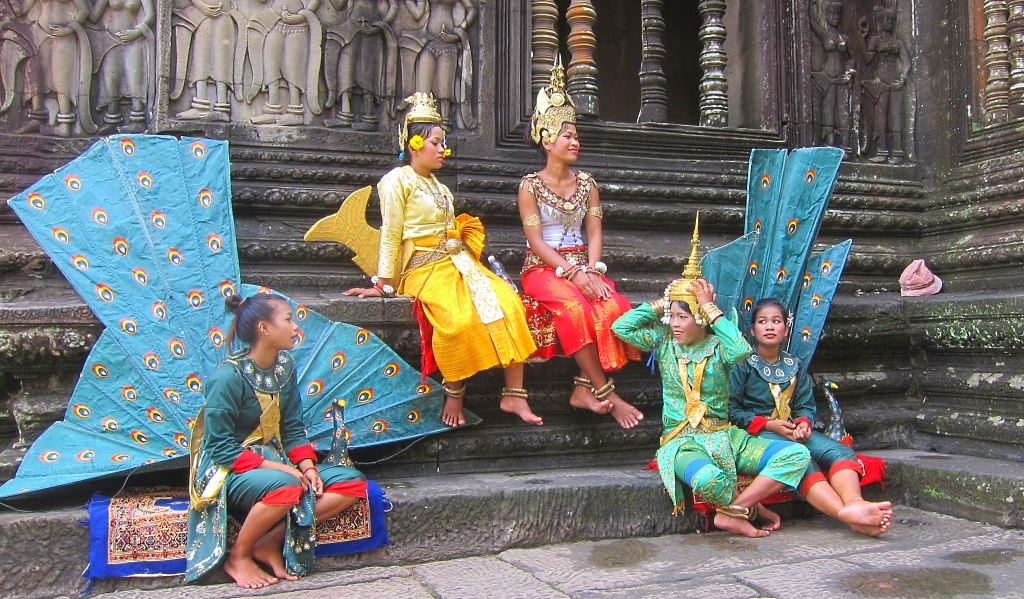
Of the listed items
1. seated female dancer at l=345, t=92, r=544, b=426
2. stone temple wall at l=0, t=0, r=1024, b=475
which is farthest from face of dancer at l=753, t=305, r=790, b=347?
seated female dancer at l=345, t=92, r=544, b=426

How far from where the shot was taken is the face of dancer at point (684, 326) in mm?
3787

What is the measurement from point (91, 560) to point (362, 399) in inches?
45.3

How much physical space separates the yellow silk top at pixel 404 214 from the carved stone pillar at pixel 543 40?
1339 millimetres

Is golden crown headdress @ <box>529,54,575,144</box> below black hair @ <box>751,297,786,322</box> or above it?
above

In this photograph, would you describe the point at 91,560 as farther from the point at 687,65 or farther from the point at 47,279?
the point at 687,65

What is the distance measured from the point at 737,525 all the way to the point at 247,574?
1883 millimetres

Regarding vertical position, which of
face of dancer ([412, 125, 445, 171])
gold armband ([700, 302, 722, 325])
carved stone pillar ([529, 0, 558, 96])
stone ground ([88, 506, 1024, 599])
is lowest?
stone ground ([88, 506, 1024, 599])

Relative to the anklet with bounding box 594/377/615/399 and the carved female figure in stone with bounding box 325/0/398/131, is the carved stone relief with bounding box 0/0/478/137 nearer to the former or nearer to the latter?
the carved female figure in stone with bounding box 325/0/398/131

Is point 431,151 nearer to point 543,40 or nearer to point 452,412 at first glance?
point 452,412

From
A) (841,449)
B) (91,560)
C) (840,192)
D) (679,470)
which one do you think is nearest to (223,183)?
(91,560)

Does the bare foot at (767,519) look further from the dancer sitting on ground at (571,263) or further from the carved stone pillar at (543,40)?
the carved stone pillar at (543,40)

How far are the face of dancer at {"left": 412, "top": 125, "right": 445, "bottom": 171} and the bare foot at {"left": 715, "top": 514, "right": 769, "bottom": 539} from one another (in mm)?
2001

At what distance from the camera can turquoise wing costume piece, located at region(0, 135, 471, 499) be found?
10.8 ft

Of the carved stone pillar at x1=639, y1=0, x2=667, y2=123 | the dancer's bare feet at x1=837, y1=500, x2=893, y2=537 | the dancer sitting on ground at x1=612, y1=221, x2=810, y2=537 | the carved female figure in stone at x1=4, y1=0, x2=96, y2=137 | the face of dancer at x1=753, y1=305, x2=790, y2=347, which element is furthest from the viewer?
the carved stone pillar at x1=639, y1=0, x2=667, y2=123
